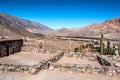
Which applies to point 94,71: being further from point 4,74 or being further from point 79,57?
point 79,57

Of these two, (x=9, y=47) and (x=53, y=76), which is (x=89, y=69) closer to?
(x=53, y=76)

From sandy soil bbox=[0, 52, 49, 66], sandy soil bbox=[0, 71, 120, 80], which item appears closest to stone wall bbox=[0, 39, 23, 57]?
sandy soil bbox=[0, 52, 49, 66]

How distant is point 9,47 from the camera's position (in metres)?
24.4

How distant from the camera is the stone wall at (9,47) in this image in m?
23.0

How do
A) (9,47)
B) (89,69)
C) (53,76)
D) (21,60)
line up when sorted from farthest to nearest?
1. (9,47)
2. (21,60)
3. (89,69)
4. (53,76)

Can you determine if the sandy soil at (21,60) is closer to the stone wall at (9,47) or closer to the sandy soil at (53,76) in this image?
the stone wall at (9,47)

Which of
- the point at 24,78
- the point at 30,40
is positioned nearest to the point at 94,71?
the point at 24,78

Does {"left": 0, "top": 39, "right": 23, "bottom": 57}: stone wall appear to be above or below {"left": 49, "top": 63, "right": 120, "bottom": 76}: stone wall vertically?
above

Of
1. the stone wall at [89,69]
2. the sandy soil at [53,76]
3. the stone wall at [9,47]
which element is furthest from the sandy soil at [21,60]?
the sandy soil at [53,76]

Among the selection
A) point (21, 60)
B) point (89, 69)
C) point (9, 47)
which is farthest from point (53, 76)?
point (9, 47)

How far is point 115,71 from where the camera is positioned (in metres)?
15.9

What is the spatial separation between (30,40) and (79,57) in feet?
72.2

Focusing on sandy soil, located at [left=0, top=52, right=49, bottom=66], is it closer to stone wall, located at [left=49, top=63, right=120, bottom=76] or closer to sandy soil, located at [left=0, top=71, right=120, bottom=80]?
stone wall, located at [left=49, top=63, right=120, bottom=76]

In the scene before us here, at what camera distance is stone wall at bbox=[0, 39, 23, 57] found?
2297 cm
